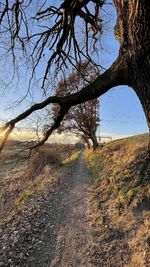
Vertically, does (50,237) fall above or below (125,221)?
below

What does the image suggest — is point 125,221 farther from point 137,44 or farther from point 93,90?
point 137,44

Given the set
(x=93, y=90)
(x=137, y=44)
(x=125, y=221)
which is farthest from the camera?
(x=125, y=221)

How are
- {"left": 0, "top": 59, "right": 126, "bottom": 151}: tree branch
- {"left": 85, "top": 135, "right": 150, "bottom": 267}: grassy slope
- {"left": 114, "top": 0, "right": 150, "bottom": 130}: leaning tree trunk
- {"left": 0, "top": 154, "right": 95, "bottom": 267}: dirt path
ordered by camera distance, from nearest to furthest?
{"left": 114, "top": 0, "right": 150, "bottom": 130}: leaning tree trunk → {"left": 0, "top": 59, "right": 126, "bottom": 151}: tree branch → {"left": 85, "top": 135, "right": 150, "bottom": 267}: grassy slope → {"left": 0, "top": 154, "right": 95, "bottom": 267}: dirt path

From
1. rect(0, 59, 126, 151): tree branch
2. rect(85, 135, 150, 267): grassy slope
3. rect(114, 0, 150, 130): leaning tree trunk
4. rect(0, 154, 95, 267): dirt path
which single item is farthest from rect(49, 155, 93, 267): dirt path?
rect(114, 0, 150, 130): leaning tree trunk

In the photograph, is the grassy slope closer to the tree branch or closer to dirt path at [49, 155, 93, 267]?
dirt path at [49, 155, 93, 267]

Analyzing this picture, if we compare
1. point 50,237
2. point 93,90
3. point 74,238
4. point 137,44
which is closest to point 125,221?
point 74,238

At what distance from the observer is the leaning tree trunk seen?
487 cm

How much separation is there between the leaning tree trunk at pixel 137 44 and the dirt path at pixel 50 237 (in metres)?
3.41

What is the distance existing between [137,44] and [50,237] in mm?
4950

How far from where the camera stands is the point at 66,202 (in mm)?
10898

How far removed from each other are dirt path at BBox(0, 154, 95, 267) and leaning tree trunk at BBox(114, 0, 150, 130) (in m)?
3.41

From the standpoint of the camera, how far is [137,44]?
197 inches

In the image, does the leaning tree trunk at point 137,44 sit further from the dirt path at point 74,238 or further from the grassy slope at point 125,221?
the dirt path at point 74,238

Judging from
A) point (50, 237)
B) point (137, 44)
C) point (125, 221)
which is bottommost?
point (50, 237)
